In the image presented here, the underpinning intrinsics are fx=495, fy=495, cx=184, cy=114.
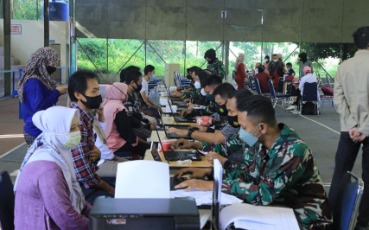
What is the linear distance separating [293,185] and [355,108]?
5.45 feet

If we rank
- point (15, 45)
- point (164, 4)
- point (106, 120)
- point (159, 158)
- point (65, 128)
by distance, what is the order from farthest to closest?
point (15, 45) < point (164, 4) < point (106, 120) < point (159, 158) < point (65, 128)

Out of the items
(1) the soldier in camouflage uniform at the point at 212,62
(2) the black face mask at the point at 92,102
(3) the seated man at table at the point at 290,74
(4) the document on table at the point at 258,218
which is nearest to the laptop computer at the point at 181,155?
(2) the black face mask at the point at 92,102

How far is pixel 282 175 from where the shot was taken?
2258mm

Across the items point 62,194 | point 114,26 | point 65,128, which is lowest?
point 62,194

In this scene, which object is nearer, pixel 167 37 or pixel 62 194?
pixel 62 194

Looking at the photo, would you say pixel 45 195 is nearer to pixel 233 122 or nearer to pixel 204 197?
pixel 204 197

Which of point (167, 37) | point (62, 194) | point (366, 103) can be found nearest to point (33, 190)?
point (62, 194)

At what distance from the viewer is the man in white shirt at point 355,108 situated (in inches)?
145

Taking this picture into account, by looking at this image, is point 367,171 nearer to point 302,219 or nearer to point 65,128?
point 302,219

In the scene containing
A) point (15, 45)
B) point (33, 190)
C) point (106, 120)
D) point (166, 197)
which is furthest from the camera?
point (15, 45)

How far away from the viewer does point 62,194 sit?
2.14m

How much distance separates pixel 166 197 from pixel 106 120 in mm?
2956

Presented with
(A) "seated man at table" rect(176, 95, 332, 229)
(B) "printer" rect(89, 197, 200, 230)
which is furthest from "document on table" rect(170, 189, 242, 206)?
(B) "printer" rect(89, 197, 200, 230)

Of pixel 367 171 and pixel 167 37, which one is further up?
pixel 167 37
